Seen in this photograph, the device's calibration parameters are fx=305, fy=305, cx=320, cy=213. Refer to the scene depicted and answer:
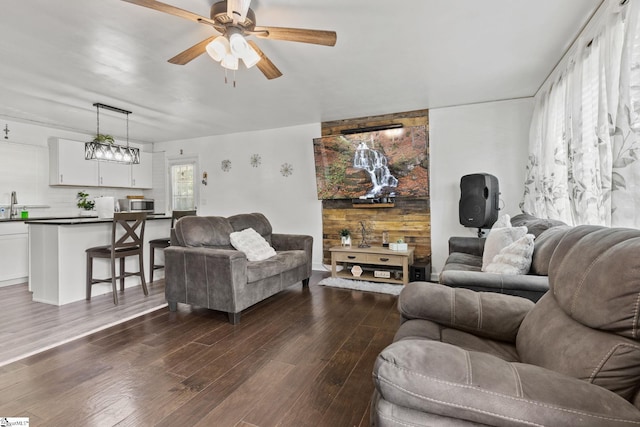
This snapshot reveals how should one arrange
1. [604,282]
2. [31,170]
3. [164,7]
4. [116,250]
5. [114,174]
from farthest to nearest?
[114,174] → [31,170] → [116,250] → [164,7] → [604,282]

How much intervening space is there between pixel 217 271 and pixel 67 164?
427 centimetres

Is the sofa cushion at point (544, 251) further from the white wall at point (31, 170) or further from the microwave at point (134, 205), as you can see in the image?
Result: the white wall at point (31, 170)

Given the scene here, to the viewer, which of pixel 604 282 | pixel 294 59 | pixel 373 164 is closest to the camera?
pixel 604 282

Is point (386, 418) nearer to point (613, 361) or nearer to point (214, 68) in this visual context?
point (613, 361)

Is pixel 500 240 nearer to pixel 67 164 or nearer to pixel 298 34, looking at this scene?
pixel 298 34

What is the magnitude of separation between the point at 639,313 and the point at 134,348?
9.48 ft

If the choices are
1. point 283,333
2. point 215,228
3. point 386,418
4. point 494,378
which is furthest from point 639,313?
point 215,228

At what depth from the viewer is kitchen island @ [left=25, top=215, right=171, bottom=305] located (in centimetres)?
340

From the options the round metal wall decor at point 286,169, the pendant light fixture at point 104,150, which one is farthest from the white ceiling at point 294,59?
the round metal wall decor at point 286,169

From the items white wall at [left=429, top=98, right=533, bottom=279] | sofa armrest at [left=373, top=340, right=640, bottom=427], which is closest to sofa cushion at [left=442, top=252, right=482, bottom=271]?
white wall at [left=429, top=98, right=533, bottom=279]

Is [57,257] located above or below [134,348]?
above

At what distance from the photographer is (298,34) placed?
2.05 m

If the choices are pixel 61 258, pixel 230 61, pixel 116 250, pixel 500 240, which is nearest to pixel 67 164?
pixel 61 258

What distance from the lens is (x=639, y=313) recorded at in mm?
847
